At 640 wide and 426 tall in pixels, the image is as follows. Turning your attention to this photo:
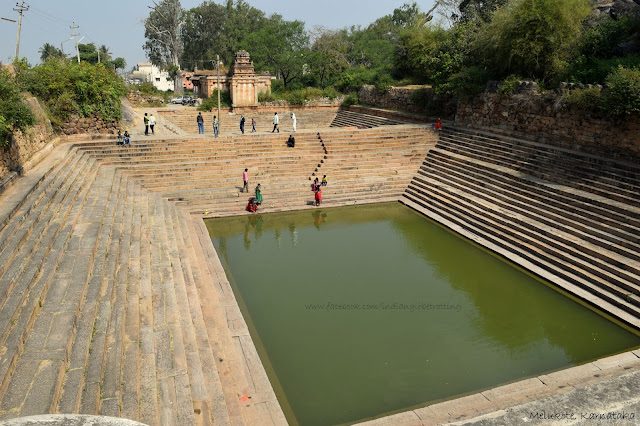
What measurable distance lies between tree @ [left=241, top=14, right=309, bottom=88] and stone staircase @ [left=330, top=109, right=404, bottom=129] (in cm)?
770

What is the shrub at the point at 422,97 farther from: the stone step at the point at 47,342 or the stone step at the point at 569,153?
the stone step at the point at 47,342

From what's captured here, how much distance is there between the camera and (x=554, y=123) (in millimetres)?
13938

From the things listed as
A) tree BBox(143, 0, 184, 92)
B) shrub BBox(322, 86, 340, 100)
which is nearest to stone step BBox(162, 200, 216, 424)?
shrub BBox(322, 86, 340, 100)

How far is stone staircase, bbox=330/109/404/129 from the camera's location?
2266cm

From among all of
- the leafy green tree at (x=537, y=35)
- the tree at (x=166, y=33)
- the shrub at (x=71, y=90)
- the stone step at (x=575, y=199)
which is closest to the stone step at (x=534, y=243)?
the stone step at (x=575, y=199)

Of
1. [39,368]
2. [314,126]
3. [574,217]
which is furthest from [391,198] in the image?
[314,126]

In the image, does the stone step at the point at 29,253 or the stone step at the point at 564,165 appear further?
the stone step at the point at 564,165

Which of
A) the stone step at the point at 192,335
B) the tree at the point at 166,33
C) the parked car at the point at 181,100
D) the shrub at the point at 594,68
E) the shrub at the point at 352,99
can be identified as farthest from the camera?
the tree at the point at 166,33

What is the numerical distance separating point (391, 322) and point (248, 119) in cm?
2034

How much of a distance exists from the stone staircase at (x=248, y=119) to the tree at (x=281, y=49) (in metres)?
6.59

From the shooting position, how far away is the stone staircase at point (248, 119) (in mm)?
23859

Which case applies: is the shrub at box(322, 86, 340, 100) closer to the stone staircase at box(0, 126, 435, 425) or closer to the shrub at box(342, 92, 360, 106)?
the shrub at box(342, 92, 360, 106)

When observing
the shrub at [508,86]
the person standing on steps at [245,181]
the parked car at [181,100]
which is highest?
the parked car at [181,100]

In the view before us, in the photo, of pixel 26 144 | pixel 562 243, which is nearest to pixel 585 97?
pixel 562 243
